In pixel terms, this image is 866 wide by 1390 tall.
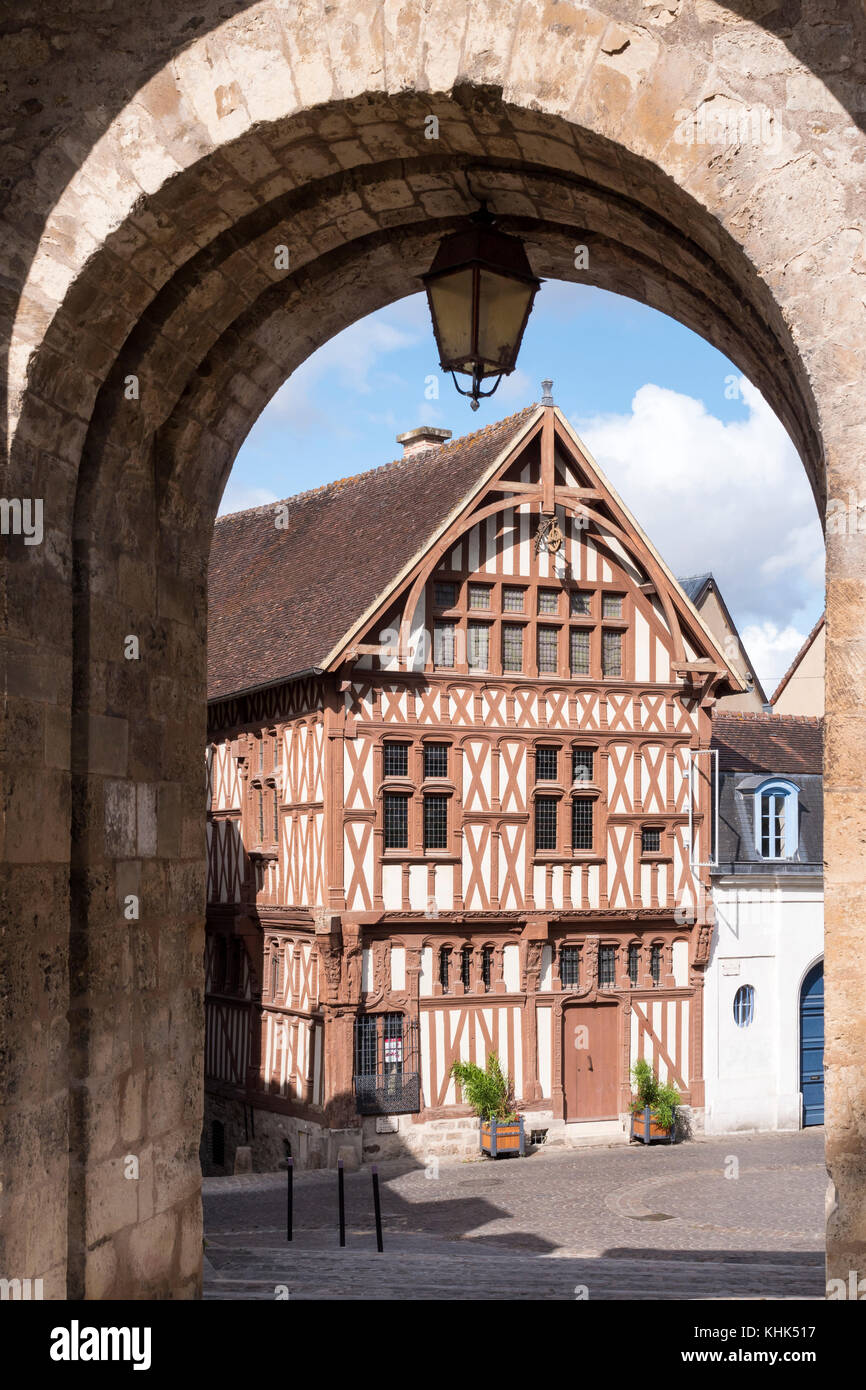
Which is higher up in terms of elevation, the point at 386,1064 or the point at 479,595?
the point at 479,595

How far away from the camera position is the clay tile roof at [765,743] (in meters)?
21.2

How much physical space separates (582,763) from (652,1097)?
14.0ft

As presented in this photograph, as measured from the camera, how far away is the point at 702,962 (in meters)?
19.5

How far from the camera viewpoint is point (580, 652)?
18.8 metres

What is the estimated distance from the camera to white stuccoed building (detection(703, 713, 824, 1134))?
19562 mm

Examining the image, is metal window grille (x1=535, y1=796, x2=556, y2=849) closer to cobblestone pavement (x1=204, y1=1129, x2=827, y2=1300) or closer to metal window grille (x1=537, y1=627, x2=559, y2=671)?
metal window grille (x1=537, y1=627, x2=559, y2=671)

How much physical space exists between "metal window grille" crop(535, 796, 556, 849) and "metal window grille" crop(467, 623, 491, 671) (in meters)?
1.78

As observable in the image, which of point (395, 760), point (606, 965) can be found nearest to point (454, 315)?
point (395, 760)

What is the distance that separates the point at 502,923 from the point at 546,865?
0.91 metres

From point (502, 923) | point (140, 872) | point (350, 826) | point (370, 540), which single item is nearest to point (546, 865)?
point (502, 923)

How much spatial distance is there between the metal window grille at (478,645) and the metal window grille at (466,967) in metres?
3.38

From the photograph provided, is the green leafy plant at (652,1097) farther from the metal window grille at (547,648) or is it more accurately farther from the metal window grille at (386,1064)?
the metal window grille at (547,648)

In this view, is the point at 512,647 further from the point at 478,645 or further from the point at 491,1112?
the point at 491,1112

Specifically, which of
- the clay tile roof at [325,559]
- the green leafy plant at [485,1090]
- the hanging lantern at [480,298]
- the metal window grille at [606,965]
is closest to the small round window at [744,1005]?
the metal window grille at [606,965]
